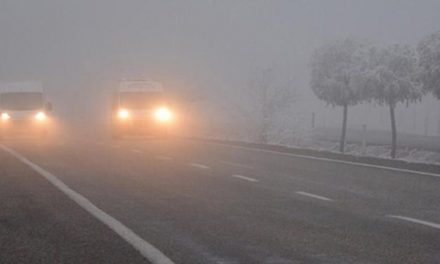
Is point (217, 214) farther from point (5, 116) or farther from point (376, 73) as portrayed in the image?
point (5, 116)

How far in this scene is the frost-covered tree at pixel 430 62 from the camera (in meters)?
28.0

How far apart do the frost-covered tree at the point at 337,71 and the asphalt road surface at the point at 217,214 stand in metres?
20.6

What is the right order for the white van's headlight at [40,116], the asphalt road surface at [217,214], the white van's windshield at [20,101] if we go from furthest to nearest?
the white van's windshield at [20,101], the white van's headlight at [40,116], the asphalt road surface at [217,214]

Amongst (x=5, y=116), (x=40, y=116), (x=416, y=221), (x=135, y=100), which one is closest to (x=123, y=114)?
(x=135, y=100)

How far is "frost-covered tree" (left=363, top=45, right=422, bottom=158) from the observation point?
3375 centimetres

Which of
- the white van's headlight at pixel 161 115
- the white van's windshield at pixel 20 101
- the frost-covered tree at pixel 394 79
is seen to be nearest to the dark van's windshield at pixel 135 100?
the white van's headlight at pixel 161 115

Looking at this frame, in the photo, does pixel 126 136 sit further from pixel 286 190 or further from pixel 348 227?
pixel 348 227

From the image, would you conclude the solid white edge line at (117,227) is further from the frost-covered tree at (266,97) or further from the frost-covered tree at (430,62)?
the frost-covered tree at (266,97)

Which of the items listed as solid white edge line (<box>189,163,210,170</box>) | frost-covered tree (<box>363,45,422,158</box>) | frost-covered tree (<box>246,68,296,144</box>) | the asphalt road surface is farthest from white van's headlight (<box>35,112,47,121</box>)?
solid white edge line (<box>189,163,210,170</box>)

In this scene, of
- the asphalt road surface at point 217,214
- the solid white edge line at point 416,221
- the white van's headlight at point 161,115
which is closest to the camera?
the asphalt road surface at point 217,214

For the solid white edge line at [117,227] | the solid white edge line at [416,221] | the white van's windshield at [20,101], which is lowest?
the solid white edge line at [117,227]

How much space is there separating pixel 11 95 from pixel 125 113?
20.1 feet

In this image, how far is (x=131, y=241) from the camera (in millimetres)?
7848

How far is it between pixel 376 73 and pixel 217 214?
2549 cm
